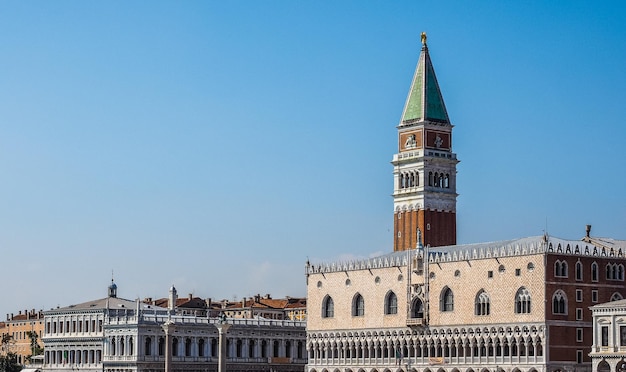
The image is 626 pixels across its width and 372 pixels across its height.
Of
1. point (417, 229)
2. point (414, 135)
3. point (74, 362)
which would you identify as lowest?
point (74, 362)

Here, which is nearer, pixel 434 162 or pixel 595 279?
pixel 595 279

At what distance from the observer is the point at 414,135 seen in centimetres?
11400

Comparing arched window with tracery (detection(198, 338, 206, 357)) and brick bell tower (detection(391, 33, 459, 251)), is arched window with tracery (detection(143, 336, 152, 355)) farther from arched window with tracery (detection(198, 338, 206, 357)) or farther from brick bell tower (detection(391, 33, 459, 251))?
brick bell tower (detection(391, 33, 459, 251))

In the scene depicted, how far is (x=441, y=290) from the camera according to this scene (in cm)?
9938

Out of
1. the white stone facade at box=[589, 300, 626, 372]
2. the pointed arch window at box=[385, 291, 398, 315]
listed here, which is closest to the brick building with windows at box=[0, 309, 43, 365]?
the pointed arch window at box=[385, 291, 398, 315]

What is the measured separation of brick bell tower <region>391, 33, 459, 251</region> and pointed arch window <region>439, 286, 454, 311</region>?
12852 mm

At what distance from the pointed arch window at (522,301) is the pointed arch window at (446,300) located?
7.26 meters

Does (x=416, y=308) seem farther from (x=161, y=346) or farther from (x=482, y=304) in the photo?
(x=161, y=346)

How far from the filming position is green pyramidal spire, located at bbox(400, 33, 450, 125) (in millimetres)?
114000

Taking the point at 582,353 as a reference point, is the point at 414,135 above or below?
above

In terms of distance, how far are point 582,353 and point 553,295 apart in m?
4.80

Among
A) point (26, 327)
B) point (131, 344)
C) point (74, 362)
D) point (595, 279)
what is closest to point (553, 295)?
point (595, 279)

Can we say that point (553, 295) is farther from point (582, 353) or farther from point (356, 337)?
point (356, 337)

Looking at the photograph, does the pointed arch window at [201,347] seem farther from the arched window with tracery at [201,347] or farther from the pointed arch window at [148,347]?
the pointed arch window at [148,347]
